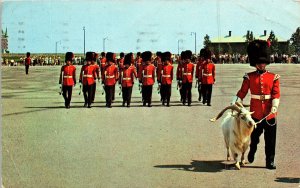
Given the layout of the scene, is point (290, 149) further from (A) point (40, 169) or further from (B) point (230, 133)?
(A) point (40, 169)

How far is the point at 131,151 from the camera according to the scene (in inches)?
339

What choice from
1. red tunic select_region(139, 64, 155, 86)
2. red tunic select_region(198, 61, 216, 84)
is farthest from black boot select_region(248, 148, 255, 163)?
red tunic select_region(139, 64, 155, 86)

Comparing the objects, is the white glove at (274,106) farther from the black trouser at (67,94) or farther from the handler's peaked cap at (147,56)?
the handler's peaked cap at (147,56)

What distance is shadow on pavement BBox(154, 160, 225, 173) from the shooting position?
296 inches

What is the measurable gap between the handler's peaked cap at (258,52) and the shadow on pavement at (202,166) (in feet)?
4.65

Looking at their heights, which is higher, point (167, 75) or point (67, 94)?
point (167, 75)

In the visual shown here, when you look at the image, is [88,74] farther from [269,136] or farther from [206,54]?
[269,136]

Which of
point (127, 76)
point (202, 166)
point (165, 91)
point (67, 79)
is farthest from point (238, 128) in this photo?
point (127, 76)

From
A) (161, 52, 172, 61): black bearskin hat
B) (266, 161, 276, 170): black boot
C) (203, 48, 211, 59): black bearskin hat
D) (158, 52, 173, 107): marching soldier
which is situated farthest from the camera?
(158, 52, 173, 107): marching soldier

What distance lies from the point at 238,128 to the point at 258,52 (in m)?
1.02

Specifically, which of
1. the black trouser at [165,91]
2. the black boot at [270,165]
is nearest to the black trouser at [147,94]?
the black trouser at [165,91]

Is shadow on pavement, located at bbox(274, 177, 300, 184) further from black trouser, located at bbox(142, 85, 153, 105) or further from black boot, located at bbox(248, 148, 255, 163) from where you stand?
black trouser, located at bbox(142, 85, 153, 105)

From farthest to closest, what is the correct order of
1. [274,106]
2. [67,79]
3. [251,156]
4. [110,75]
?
→ [110,75], [67,79], [251,156], [274,106]

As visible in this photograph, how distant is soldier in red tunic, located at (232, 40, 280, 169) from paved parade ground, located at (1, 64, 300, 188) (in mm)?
380
